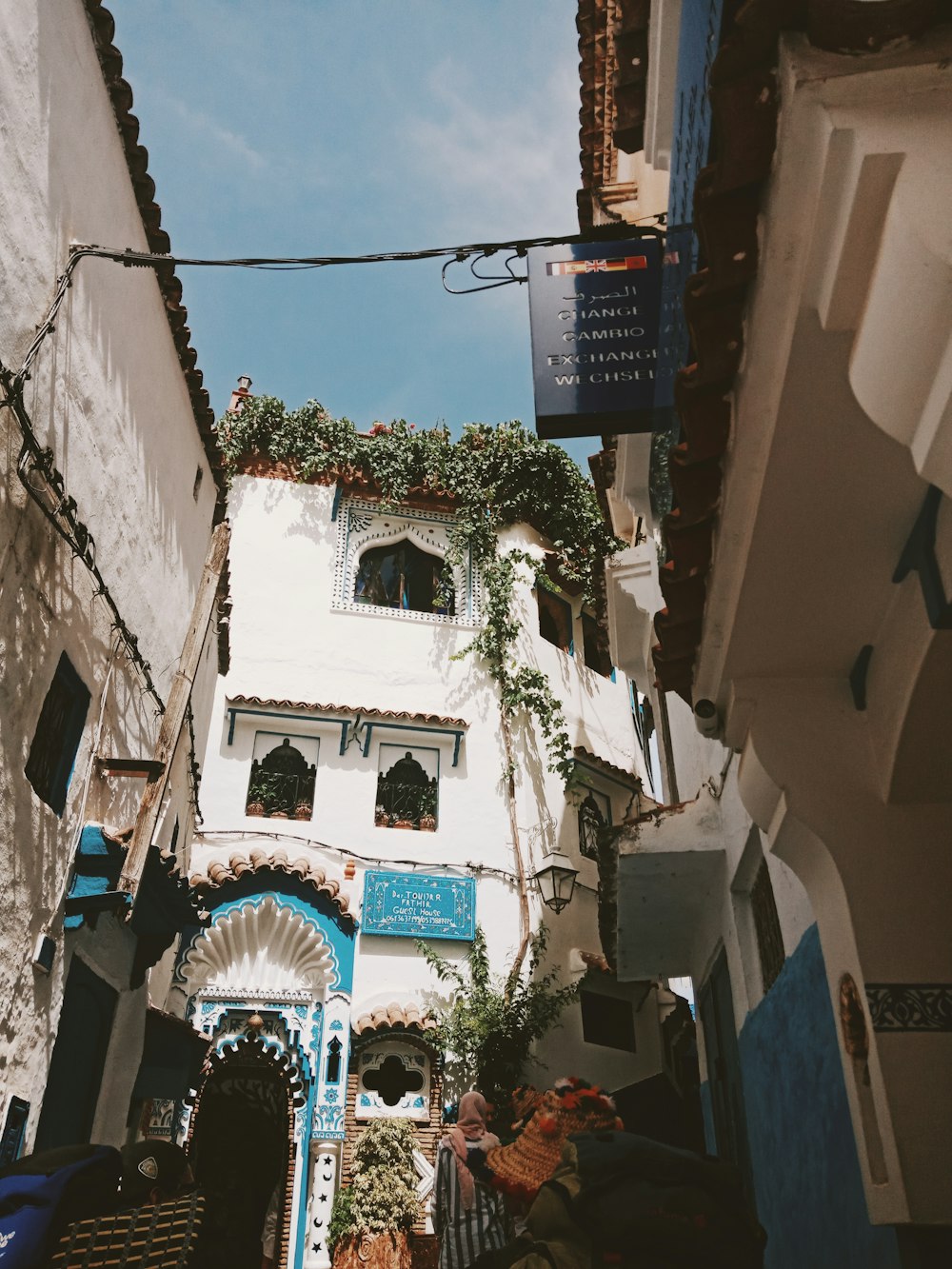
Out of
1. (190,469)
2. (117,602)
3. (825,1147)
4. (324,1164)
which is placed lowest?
(825,1147)

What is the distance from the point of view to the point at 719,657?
3.68 meters

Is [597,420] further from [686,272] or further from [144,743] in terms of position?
[144,743]

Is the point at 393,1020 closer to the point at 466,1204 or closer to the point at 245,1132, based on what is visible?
the point at 245,1132

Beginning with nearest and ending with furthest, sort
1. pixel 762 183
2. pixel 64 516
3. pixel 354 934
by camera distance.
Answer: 1. pixel 762 183
2. pixel 64 516
3. pixel 354 934

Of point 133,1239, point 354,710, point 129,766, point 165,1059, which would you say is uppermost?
point 354,710

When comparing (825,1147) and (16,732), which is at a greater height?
(16,732)

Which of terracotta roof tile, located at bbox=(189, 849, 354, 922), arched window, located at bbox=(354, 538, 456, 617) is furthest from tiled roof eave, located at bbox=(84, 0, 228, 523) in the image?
arched window, located at bbox=(354, 538, 456, 617)

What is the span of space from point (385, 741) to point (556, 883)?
312 centimetres

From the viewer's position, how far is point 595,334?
16.2ft

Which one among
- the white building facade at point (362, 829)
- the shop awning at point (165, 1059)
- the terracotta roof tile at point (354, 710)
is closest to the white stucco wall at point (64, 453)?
the shop awning at point (165, 1059)

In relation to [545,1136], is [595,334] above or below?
above

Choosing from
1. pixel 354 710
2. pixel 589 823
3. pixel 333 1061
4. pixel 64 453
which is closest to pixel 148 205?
pixel 64 453

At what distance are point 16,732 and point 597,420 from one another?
357 cm

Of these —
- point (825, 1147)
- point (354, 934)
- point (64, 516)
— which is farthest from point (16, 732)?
point (354, 934)
